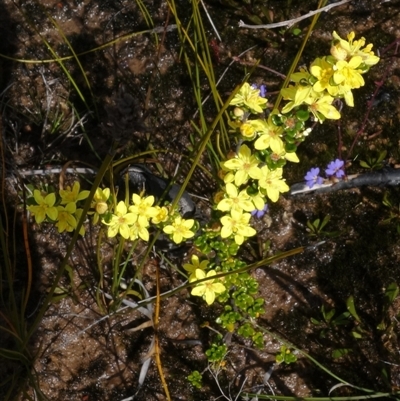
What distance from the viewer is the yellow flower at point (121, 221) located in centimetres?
180

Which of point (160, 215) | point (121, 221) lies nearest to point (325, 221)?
point (160, 215)

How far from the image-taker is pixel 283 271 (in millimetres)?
2596

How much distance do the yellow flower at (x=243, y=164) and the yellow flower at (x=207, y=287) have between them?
0.45 m

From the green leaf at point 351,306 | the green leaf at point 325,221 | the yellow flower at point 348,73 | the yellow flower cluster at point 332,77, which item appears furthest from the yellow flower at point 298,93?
the green leaf at point 351,306

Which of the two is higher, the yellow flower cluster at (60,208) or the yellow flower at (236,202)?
the yellow flower cluster at (60,208)

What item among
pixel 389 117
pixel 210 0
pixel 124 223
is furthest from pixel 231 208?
pixel 210 0

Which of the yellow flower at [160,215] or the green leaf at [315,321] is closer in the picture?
the yellow flower at [160,215]

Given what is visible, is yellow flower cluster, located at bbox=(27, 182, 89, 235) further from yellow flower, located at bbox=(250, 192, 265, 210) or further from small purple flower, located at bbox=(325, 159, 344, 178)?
small purple flower, located at bbox=(325, 159, 344, 178)

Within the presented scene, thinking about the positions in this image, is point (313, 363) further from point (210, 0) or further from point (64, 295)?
point (210, 0)

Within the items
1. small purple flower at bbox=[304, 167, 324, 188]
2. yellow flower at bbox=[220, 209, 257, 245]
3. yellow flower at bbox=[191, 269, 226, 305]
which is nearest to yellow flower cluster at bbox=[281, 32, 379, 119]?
yellow flower at bbox=[220, 209, 257, 245]

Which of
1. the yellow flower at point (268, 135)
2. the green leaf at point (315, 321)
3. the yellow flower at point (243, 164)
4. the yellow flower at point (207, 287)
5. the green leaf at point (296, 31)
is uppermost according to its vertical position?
the yellow flower at point (268, 135)

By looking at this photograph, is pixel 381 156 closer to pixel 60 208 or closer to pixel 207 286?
pixel 207 286

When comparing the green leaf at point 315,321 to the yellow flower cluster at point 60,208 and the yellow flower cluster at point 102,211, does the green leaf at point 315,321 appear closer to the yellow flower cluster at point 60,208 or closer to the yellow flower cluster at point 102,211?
the yellow flower cluster at point 102,211

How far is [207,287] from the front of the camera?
2033mm
